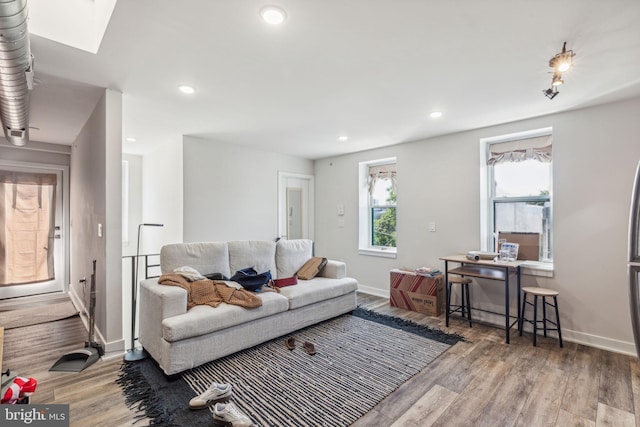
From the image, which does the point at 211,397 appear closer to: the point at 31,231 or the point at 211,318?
the point at 211,318

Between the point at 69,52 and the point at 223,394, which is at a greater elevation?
the point at 69,52

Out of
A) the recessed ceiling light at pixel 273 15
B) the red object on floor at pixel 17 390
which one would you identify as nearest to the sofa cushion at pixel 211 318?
the red object on floor at pixel 17 390

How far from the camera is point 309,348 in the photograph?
282 cm

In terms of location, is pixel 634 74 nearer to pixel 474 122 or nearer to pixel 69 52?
pixel 474 122

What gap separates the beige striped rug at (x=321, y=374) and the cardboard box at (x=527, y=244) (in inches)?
60.1

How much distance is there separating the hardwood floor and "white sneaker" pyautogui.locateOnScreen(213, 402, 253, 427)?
1.64ft

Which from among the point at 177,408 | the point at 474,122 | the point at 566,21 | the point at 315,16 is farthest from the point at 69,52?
the point at 474,122

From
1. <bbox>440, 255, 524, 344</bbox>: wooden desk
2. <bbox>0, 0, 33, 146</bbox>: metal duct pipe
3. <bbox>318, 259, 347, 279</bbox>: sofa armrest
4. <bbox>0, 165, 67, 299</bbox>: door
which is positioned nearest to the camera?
<bbox>0, 0, 33, 146</bbox>: metal duct pipe

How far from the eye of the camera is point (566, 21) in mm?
1732

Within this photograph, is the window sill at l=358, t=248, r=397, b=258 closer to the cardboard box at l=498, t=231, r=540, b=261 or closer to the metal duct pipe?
the cardboard box at l=498, t=231, r=540, b=261

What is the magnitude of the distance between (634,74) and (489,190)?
1739 millimetres

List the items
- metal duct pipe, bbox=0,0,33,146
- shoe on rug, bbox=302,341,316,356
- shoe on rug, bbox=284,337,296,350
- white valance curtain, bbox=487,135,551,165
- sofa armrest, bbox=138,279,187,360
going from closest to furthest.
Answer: metal duct pipe, bbox=0,0,33,146
sofa armrest, bbox=138,279,187,360
shoe on rug, bbox=302,341,316,356
shoe on rug, bbox=284,337,296,350
white valance curtain, bbox=487,135,551,165

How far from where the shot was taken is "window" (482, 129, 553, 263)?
3.41 meters

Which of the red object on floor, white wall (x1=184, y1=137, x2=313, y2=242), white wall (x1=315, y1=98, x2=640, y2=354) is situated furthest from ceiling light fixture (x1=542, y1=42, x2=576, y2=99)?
white wall (x1=184, y1=137, x2=313, y2=242)
